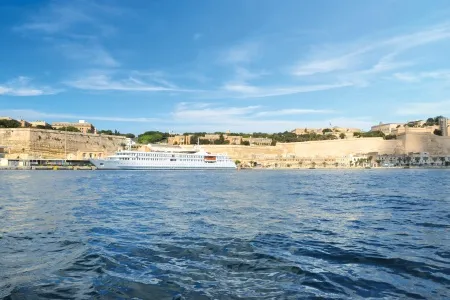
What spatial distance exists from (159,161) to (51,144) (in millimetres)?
24829

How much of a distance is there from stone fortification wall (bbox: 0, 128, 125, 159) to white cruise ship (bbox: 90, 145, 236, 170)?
16.0 m

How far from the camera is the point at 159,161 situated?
58469mm

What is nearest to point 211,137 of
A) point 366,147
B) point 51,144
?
point 366,147

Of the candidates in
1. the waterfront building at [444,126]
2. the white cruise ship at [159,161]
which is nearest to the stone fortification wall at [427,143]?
the waterfront building at [444,126]

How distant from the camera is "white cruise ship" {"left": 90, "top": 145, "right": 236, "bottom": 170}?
55.8m

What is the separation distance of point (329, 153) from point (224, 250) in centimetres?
9299

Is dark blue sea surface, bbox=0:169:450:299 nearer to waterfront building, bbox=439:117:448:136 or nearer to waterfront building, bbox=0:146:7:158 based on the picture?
waterfront building, bbox=0:146:7:158

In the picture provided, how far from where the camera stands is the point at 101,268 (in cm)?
514

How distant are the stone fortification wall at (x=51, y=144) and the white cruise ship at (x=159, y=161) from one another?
1599 cm

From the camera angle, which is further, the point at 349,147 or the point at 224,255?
the point at 349,147

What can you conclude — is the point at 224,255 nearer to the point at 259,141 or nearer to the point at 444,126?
the point at 259,141

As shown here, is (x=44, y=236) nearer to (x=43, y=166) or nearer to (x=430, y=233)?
(x=430, y=233)

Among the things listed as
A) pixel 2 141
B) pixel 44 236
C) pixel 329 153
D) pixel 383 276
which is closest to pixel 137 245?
pixel 44 236

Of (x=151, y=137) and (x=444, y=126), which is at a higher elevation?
(x=444, y=126)
